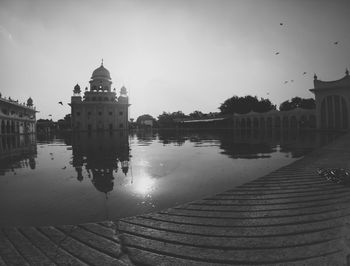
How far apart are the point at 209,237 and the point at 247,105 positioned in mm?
83099

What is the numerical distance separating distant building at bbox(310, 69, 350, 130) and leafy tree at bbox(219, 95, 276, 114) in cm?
3644

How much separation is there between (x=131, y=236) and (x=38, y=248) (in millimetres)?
1270

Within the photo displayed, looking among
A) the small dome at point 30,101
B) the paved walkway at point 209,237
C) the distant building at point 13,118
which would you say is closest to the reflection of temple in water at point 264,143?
the paved walkway at point 209,237

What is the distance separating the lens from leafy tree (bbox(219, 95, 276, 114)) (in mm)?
81125

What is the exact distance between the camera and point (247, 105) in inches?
3199

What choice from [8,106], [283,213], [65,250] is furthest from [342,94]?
[8,106]

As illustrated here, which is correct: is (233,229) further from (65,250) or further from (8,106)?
(8,106)

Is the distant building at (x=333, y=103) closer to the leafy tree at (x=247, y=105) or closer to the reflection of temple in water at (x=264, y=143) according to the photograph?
the reflection of temple in water at (x=264, y=143)

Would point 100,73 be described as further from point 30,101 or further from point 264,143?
point 264,143

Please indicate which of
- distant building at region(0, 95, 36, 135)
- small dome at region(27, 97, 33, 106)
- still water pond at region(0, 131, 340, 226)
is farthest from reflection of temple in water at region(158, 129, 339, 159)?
small dome at region(27, 97, 33, 106)

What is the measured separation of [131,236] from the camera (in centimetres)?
337

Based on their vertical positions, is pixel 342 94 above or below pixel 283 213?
above

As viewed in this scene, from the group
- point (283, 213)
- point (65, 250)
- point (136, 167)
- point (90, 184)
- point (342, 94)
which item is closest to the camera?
point (65, 250)

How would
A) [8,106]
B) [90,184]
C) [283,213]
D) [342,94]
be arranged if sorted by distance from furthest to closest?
[8,106]
[342,94]
[90,184]
[283,213]
